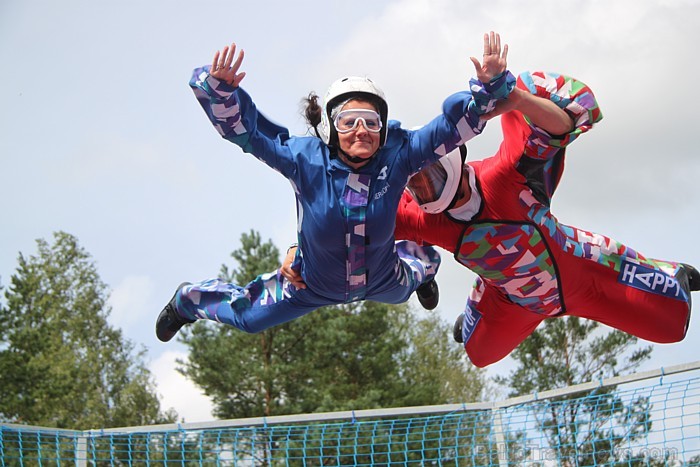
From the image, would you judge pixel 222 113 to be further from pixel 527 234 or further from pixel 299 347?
pixel 299 347

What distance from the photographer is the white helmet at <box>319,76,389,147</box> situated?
131 inches

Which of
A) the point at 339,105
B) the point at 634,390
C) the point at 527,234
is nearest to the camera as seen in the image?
the point at 339,105

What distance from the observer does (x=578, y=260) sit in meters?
3.87

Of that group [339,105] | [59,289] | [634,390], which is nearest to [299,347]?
[59,289]

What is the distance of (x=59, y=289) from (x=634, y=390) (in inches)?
591

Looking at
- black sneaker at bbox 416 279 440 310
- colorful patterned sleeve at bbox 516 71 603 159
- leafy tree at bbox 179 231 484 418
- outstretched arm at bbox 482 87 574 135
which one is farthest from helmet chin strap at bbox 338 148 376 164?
leafy tree at bbox 179 231 484 418

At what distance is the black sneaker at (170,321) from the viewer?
415 centimetres

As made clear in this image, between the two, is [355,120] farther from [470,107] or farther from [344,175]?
[470,107]

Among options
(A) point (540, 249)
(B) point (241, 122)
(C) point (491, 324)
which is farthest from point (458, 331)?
(B) point (241, 122)

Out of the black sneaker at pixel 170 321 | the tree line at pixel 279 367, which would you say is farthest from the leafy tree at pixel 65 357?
the black sneaker at pixel 170 321

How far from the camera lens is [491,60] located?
9.62ft

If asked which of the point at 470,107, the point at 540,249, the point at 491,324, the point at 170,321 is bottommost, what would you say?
the point at 491,324

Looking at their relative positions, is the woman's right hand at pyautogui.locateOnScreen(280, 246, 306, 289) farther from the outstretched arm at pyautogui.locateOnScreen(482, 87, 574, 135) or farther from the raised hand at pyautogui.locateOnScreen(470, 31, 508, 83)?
the raised hand at pyautogui.locateOnScreen(470, 31, 508, 83)

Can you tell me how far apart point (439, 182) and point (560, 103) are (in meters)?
0.57
